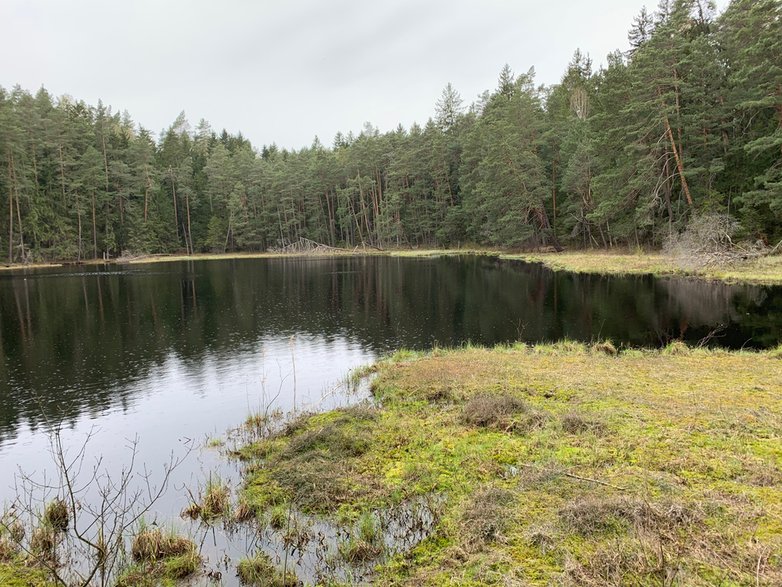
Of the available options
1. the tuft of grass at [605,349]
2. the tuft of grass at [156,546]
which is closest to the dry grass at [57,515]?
the tuft of grass at [156,546]

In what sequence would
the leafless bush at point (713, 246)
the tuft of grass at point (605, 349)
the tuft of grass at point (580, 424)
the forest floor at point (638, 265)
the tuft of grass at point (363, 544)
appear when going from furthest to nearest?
the leafless bush at point (713, 246)
the forest floor at point (638, 265)
the tuft of grass at point (605, 349)
the tuft of grass at point (580, 424)
the tuft of grass at point (363, 544)

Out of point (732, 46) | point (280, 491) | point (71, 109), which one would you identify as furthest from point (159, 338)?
point (71, 109)

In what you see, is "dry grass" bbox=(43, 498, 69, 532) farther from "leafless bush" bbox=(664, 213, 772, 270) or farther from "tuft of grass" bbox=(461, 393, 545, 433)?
"leafless bush" bbox=(664, 213, 772, 270)

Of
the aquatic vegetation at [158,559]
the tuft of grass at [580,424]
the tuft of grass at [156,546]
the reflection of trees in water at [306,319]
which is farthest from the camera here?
the reflection of trees in water at [306,319]

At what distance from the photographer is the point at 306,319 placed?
23094mm

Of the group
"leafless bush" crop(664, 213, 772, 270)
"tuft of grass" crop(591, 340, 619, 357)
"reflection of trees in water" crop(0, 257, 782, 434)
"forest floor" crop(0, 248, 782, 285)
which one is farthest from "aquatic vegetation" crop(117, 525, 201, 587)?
"leafless bush" crop(664, 213, 772, 270)

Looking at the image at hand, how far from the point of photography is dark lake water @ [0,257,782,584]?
10462 mm

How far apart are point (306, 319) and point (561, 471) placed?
715 inches

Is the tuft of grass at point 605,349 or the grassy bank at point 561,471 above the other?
the grassy bank at point 561,471

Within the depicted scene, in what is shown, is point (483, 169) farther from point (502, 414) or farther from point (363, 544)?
point (363, 544)

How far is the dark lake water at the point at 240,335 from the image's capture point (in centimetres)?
1046

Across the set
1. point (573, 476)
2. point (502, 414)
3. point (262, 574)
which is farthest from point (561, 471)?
point (262, 574)

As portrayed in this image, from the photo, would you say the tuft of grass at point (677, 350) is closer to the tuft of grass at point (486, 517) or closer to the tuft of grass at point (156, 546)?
the tuft of grass at point (486, 517)

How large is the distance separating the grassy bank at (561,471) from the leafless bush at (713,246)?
69.6 feet
